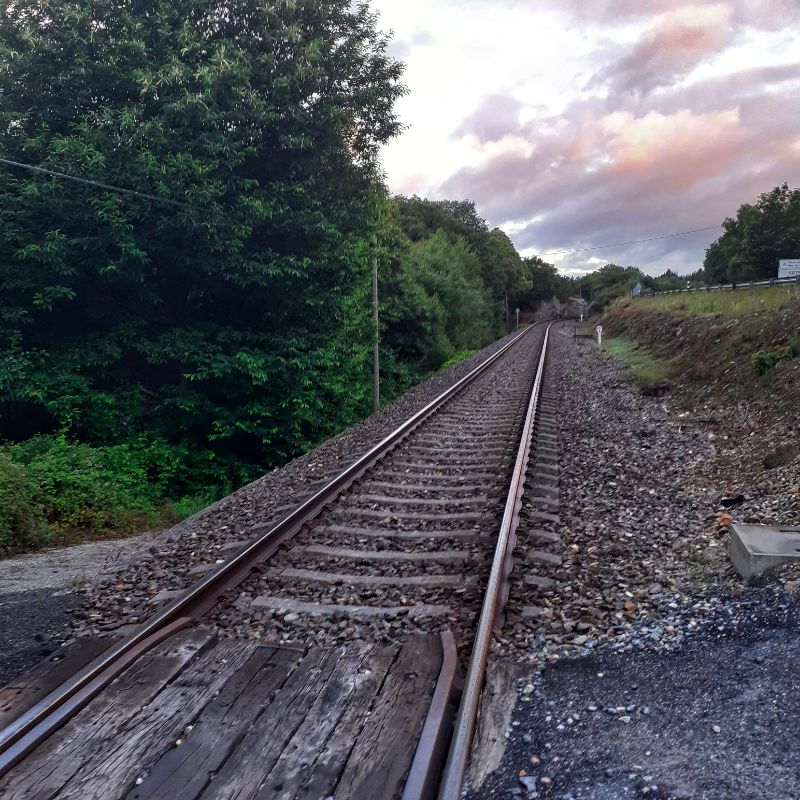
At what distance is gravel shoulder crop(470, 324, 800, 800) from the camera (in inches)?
113

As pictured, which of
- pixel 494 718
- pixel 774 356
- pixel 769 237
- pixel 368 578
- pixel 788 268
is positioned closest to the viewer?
pixel 494 718

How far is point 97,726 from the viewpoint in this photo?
3273 mm

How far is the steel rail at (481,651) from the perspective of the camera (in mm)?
2825

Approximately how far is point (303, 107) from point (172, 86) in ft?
8.44

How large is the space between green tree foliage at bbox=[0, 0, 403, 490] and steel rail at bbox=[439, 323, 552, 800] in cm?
806

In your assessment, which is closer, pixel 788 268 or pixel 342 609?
pixel 342 609

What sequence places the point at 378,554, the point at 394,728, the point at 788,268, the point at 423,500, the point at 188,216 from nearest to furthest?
the point at 394,728 → the point at 378,554 → the point at 423,500 → the point at 188,216 → the point at 788,268

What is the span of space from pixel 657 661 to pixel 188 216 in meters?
10.5

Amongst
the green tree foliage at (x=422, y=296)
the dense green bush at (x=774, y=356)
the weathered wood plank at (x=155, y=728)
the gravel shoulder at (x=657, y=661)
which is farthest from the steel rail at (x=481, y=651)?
the green tree foliage at (x=422, y=296)

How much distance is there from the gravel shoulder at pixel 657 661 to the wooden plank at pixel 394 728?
38cm

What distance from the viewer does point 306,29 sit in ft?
45.6

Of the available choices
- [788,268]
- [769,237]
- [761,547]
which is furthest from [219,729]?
[769,237]

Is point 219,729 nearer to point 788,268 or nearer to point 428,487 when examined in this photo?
point 428,487

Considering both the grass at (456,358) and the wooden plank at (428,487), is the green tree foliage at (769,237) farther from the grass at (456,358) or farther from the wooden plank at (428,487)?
the wooden plank at (428,487)
